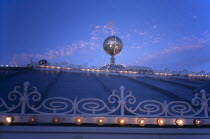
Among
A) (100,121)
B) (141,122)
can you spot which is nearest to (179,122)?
(141,122)

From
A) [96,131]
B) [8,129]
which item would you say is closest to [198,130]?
[96,131]

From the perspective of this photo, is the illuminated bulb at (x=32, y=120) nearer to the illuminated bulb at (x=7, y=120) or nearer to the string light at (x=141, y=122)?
the illuminated bulb at (x=7, y=120)

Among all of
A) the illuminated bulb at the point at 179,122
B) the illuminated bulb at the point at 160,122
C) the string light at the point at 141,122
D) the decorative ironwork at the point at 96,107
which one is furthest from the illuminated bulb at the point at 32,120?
the illuminated bulb at the point at 179,122

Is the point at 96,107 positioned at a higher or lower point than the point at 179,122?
higher

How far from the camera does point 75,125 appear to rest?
2.61m

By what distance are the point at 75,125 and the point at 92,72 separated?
6.96 meters

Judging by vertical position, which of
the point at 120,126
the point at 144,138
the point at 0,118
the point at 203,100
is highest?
the point at 203,100

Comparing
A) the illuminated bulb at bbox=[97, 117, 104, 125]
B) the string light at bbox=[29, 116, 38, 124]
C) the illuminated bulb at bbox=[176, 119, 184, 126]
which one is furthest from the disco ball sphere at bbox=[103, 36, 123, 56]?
the string light at bbox=[29, 116, 38, 124]

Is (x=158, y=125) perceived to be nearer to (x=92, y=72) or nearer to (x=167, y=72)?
(x=92, y=72)

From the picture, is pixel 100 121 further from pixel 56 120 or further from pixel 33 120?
pixel 33 120

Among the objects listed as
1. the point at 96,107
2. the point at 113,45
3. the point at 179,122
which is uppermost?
the point at 113,45

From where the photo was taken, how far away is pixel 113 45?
18.9 meters

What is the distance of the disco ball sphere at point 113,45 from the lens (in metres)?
19.0

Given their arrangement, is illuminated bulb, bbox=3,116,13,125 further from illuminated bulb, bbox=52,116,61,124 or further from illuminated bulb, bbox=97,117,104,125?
illuminated bulb, bbox=97,117,104,125
